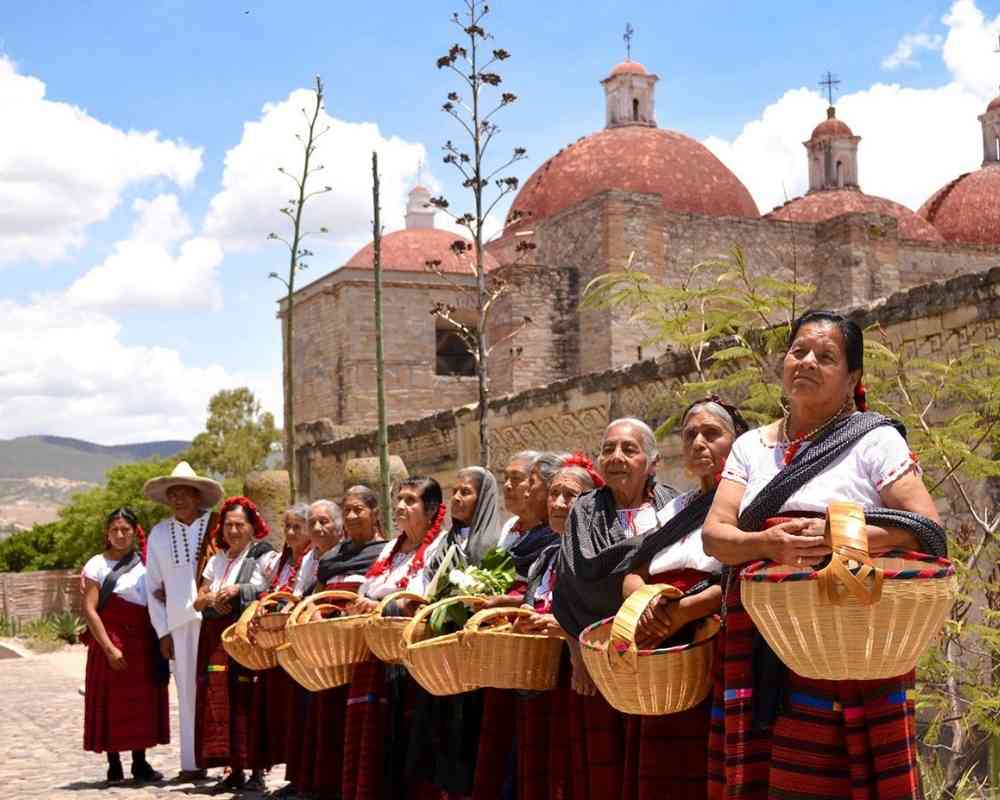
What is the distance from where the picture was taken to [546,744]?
16.1ft

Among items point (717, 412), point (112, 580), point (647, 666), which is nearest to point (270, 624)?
point (112, 580)

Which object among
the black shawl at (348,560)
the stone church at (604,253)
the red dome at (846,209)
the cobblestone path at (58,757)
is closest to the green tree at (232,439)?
the stone church at (604,253)

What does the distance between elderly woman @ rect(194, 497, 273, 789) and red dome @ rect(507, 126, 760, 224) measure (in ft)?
58.1

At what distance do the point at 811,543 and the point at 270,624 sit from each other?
3.88 metres

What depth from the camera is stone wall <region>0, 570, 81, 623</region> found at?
73.7 ft

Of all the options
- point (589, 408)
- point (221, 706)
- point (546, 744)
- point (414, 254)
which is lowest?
point (221, 706)

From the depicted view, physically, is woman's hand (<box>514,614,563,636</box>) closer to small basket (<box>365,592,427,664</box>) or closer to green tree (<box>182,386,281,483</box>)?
small basket (<box>365,592,427,664</box>)

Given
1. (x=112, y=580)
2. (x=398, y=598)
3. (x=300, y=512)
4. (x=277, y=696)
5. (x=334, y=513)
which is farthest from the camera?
(x=112, y=580)

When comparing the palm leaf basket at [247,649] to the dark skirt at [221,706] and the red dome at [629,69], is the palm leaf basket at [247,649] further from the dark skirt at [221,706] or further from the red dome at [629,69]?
the red dome at [629,69]

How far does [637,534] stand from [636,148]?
72.7 ft

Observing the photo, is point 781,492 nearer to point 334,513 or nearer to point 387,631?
point 387,631

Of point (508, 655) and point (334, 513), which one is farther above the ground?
point (334, 513)

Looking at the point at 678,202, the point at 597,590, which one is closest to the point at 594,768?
the point at 597,590

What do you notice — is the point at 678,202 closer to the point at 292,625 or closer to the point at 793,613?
the point at 292,625
